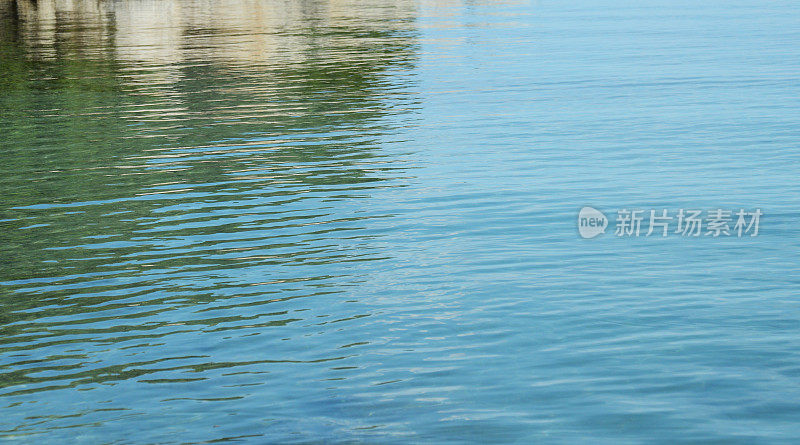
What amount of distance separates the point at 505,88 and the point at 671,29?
112ft

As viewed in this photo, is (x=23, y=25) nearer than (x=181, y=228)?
No

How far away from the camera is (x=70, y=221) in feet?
77.1

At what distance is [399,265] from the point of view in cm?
1939

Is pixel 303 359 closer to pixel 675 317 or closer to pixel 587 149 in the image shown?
pixel 675 317

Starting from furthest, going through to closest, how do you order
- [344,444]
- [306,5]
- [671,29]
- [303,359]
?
1. [306,5]
2. [671,29]
3. [303,359]
4. [344,444]

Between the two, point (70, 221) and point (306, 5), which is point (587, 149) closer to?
point (70, 221)

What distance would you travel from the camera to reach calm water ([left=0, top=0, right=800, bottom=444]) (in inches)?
521

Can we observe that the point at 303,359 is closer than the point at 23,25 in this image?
Yes

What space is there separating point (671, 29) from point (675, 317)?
6245cm

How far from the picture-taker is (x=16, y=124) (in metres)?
39.1

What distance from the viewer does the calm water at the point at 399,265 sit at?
521 inches

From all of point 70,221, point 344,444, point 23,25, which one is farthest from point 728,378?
point 23,25

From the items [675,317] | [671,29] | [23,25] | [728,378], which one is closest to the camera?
[728,378]

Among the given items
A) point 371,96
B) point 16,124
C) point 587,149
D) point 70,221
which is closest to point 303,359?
point 70,221
